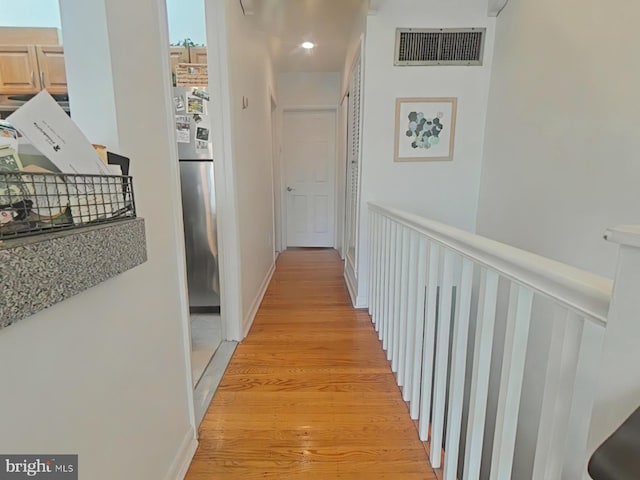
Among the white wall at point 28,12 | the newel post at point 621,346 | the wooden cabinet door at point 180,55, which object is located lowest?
the newel post at point 621,346

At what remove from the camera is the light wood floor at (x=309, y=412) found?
3.96 feet

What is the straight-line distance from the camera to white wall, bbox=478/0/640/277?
4.75ft

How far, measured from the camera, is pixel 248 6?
2223mm

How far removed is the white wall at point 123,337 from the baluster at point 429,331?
96 centimetres

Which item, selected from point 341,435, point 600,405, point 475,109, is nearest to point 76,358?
point 600,405

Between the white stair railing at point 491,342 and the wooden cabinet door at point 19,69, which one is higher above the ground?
the wooden cabinet door at point 19,69

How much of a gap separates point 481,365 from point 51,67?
3318 millimetres

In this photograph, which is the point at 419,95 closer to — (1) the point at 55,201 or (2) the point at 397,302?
(2) the point at 397,302

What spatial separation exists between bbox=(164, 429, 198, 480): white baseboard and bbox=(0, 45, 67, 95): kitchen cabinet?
251cm

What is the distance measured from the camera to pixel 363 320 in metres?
2.45

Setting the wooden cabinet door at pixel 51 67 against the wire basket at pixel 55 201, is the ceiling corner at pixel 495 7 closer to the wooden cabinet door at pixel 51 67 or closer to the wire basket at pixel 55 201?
the wire basket at pixel 55 201

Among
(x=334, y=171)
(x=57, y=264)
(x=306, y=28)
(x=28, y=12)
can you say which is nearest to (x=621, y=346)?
(x=57, y=264)

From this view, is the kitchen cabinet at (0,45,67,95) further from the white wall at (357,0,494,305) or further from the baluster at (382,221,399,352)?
the baluster at (382,221,399,352)

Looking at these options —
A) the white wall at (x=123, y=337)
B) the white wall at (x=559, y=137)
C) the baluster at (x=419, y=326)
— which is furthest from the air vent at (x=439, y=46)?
the white wall at (x=123, y=337)
